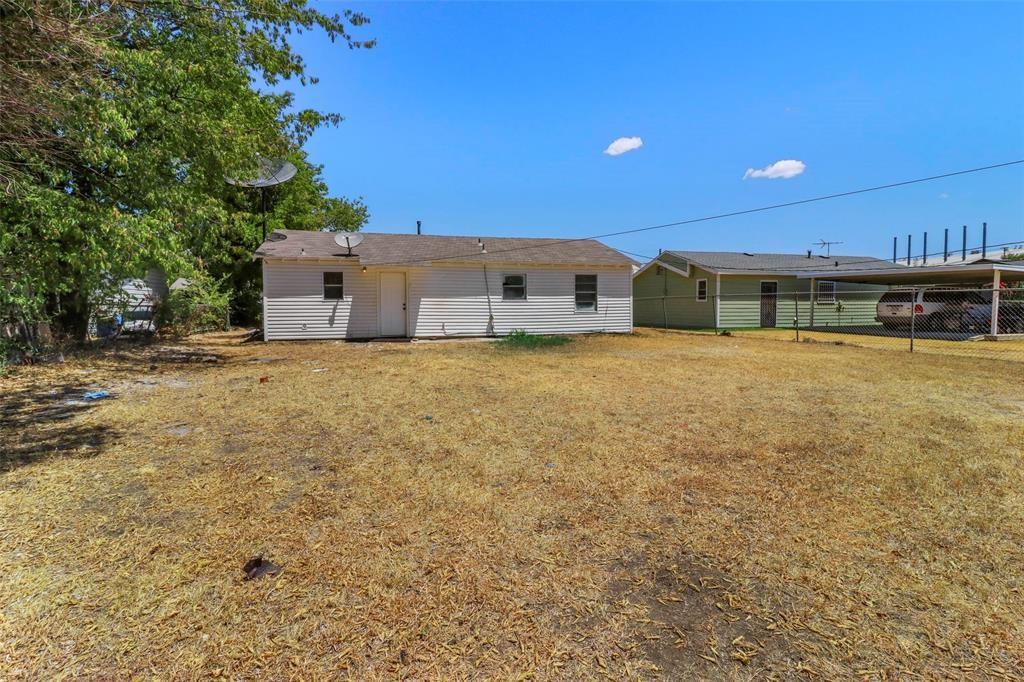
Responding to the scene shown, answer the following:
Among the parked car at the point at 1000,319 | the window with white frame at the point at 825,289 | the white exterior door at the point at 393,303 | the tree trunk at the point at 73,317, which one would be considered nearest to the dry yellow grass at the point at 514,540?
the tree trunk at the point at 73,317

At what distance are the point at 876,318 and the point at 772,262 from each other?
17.3 ft

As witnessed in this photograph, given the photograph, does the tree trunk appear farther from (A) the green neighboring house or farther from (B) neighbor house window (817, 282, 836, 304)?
(B) neighbor house window (817, 282, 836, 304)

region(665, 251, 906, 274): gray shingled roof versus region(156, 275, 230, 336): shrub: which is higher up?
region(665, 251, 906, 274): gray shingled roof

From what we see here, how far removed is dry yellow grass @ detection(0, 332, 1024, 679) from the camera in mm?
1852

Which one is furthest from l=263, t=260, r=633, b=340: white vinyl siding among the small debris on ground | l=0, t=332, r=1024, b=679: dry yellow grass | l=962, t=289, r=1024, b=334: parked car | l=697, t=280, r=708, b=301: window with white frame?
the small debris on ground

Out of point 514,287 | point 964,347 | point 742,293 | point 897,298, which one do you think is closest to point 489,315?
point 514,287

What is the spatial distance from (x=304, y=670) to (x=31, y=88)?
200 inches

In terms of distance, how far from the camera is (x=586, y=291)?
16.7 m

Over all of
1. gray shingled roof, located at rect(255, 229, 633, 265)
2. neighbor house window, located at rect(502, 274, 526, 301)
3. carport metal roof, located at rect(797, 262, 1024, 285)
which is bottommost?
neighbor house window, located at rect(502, 274, 526, 301)

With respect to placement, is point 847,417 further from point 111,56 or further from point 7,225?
point 7,225

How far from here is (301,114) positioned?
50.6ft

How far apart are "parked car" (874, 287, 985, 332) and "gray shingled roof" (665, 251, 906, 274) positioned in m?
2.26

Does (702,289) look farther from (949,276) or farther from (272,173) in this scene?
(272,173)

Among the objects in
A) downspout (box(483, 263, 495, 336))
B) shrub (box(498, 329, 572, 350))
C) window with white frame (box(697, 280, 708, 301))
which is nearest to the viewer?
shrub (box(498, 329, 572, 350))
